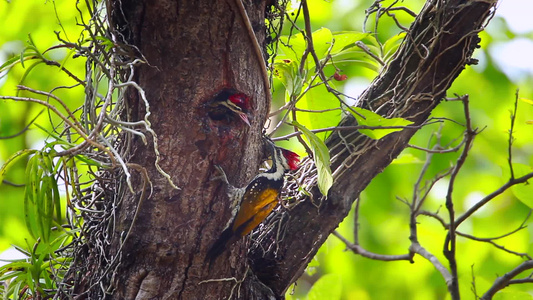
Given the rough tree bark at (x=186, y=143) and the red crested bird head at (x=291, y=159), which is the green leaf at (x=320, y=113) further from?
the rough tree bark at (x=186, y=143)

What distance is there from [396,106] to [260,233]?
0.63 metres

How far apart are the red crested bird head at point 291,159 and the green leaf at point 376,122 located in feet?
1.21

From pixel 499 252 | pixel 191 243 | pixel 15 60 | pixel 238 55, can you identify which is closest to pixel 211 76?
pixel 238 55

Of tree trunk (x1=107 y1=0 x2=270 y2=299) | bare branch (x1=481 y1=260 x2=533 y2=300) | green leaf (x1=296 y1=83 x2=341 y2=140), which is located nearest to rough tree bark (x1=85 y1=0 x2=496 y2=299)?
tree trunk (x1=107 y1=0 x2=270 y2=299)

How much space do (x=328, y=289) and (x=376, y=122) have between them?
931 mm

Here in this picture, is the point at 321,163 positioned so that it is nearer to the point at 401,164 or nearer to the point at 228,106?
the point at 228,106

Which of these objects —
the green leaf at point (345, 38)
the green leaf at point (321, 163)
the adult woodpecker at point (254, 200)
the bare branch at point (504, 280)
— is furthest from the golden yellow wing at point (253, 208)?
the bare branch at point (504, 280)

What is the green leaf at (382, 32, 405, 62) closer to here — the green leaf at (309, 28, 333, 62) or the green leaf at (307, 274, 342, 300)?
the green leaf at (309, 28, 333, 62)

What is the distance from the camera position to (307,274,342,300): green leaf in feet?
7.41

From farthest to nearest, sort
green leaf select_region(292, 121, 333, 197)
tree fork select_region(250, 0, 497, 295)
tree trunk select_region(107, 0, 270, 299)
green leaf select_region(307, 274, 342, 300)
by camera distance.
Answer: green leaf select_region(307, 274, 342, 300), tree fork select_region(250, 0, 497, 295), green leaf select_region(292, 121, 333, 197), tree trunk select_region(107, 0, 270, 299)

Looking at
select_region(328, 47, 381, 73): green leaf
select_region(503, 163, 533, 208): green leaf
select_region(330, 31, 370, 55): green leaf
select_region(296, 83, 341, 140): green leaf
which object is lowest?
select_region(296, 83, 341, 140): green leaf

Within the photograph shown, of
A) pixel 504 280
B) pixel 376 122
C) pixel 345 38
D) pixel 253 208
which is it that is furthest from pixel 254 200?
pixel 504 280

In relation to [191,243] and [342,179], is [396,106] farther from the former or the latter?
[191,243]

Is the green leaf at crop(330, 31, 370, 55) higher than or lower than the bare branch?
higher
